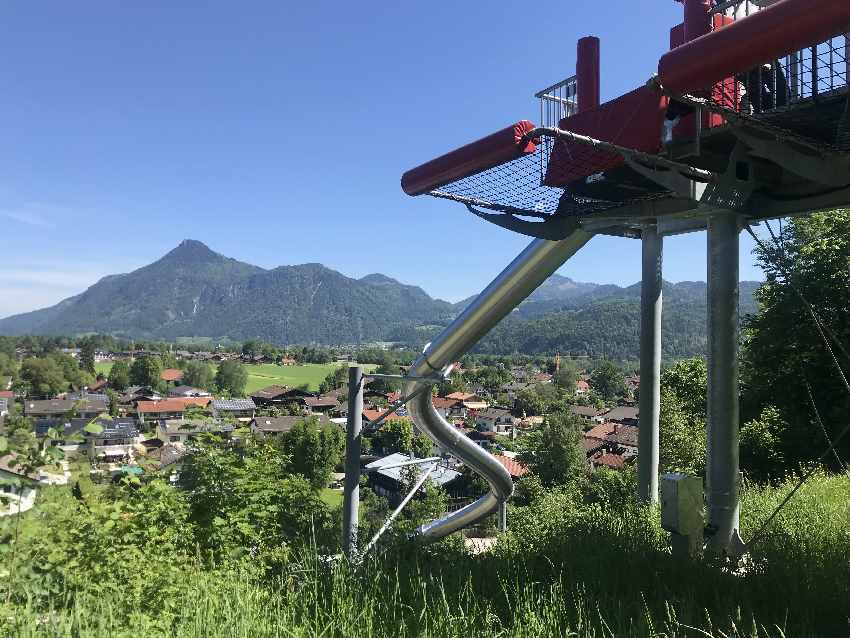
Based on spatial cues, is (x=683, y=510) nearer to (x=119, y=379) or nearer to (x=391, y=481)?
(x=391, y=481)

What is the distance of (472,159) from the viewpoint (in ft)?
12.7

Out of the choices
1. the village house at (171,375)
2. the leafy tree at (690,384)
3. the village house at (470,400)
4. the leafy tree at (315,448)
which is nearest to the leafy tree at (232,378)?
the village house at (171,375)

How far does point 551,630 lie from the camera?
2.49m

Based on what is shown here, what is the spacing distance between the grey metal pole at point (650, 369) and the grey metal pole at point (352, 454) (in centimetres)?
322

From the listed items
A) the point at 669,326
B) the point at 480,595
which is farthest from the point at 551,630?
the point at 669,326

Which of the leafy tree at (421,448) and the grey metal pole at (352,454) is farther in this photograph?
the leafy tree at (421,448)

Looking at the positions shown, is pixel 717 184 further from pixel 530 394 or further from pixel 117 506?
pixel 530 394

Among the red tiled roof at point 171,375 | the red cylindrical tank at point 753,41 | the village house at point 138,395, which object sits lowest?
the village house at point 138,395

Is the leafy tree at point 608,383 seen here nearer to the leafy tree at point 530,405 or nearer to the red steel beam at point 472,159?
the leafy tree at point 530,405

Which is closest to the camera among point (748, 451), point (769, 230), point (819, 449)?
point (769, 230)

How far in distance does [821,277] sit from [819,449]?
11.7 ft

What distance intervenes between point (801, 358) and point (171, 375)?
119125 mm

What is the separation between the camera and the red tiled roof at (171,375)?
111m

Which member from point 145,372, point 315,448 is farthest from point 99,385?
point 315,448
